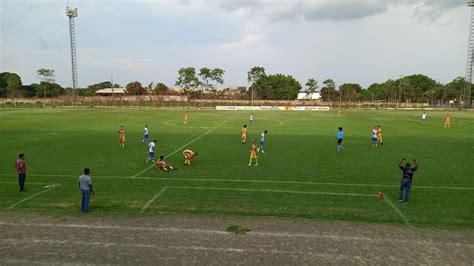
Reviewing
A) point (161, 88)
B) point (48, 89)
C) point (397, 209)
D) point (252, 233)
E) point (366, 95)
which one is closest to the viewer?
point (252, 233)

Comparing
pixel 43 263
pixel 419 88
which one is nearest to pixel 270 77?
pixel 419 88

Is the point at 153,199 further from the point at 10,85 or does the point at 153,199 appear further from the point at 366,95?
the point at 366,95

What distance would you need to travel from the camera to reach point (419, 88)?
140625mm

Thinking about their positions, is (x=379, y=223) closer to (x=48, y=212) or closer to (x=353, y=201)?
(x=353, y=201)

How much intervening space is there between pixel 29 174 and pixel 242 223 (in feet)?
43.6

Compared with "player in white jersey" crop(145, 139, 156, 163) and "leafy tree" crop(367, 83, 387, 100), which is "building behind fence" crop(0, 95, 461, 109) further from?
"player in white jersey" crop(145, 139, 156, 163)

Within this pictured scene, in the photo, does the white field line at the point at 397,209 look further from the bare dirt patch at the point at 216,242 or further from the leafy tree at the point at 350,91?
the leafy tree at the point at 350,91

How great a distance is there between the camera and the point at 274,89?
13575cm

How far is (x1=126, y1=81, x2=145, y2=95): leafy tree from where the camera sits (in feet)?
480

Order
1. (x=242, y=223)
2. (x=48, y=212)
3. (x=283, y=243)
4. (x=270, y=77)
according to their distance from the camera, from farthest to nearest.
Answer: (x=270, y=77) < (x=48, y=212) < (x=242, y=223) < (x=283, y=243)

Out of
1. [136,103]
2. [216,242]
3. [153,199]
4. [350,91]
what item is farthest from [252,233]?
[350,91]

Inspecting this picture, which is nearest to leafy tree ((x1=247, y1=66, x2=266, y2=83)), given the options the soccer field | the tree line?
the tree line

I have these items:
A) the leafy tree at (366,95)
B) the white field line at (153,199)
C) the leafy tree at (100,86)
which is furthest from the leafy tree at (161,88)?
the white field line at (153,199)

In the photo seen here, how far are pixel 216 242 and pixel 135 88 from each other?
467 feet
